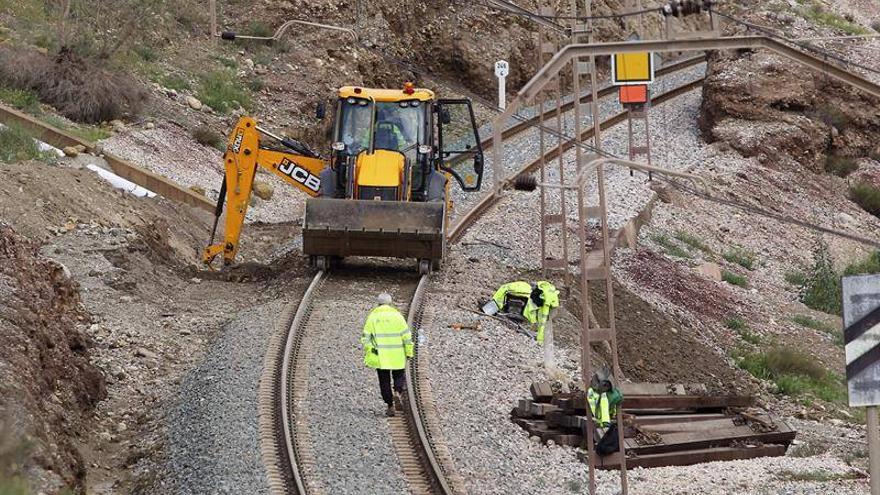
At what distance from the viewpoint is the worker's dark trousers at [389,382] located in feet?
57.8

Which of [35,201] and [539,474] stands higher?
[35,201]

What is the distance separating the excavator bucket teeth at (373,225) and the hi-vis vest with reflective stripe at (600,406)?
7964 millimetres

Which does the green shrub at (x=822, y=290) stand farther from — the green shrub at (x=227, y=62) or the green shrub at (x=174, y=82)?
the green shrub at (x=227, y=62)

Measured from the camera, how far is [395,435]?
17188 millimetres

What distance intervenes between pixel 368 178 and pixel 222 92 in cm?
1680

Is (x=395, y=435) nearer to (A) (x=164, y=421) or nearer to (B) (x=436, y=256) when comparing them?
(A) (x=164, y=421)

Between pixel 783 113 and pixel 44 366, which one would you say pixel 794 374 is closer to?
pixel 44 366

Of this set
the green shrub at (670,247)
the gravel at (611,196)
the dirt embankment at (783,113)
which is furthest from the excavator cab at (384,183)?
the dirt embankment at (783,113)

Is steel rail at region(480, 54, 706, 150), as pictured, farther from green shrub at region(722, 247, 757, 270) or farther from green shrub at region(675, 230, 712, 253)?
green shrub at region(722, 247, 757, 270)

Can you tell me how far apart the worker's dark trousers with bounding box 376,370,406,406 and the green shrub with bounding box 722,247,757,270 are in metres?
18.3

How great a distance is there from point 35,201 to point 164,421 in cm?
882

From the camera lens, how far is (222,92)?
41.1m

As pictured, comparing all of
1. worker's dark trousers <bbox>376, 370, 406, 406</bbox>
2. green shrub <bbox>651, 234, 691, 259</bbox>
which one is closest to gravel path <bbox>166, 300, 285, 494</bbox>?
worker's dark trousers <bbox>376, 370, 406, 406</bbox>

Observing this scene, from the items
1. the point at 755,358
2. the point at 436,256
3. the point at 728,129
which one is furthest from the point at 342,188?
the point at 728,129
